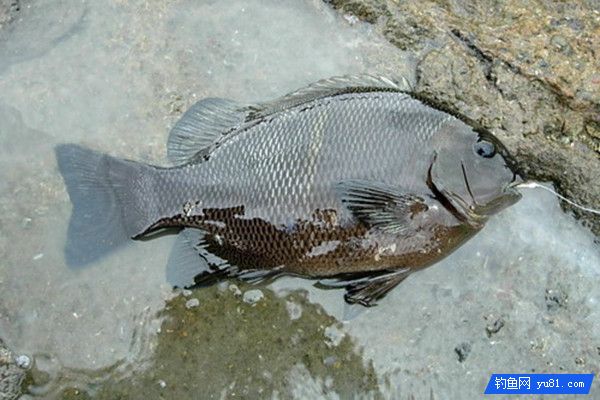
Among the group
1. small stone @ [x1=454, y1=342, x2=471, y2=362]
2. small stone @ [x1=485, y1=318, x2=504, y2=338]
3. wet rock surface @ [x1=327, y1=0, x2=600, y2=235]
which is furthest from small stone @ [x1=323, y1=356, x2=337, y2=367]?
wet rock surface @ [x1=327, y1=0, x2=600, y2=235]

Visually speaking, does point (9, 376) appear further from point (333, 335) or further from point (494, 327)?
point (494, 327)

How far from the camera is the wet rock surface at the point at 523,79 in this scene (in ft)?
12.9

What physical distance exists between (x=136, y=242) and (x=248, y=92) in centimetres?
100

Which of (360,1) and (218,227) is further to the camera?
(360,1)

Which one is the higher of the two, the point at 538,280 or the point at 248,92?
the point at 248,92

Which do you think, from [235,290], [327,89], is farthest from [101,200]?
[327,89]

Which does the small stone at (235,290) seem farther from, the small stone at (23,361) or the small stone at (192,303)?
the small stone at (23,361)

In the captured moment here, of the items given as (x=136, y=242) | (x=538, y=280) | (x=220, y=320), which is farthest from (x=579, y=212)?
(x=136, y=242)

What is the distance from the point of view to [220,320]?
3766 mm

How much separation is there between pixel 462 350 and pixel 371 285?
554 millimetres

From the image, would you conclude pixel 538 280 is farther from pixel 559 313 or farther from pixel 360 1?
pixel 360 1

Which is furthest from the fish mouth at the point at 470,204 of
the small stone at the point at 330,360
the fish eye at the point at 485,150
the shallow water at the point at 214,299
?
the small stone at the point at 330,360

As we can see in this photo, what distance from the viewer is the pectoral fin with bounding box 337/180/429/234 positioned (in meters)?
3.48

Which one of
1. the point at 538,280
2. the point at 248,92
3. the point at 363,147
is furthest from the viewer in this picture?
the point at 248,92
